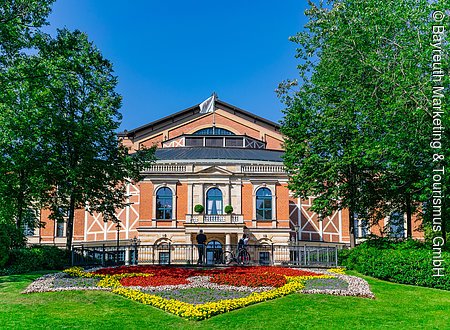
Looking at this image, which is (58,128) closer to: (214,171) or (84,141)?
(84,141)

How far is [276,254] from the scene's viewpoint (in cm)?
3148

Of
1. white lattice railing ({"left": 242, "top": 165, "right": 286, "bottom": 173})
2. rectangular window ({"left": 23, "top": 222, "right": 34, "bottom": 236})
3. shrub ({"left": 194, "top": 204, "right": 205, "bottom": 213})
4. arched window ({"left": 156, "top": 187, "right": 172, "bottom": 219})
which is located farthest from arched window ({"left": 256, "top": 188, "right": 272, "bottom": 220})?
rectangular window ({"left": 23, "top": 222, "right": 34, "bottom": 236})

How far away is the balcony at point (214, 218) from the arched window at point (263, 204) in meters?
2.45

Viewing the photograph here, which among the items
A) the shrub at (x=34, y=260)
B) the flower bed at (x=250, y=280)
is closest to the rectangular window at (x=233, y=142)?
the shrub at (x=34, y=260)

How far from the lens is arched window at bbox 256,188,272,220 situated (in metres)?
38.0

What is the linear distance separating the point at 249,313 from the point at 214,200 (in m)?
26.6

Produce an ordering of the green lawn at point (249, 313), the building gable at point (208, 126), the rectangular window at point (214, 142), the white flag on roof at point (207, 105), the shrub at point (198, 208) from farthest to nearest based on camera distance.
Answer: the building gable at point (208, 126)
the white flag on roof at point (207, 105)
the rectangular window at point (214, 142)
the shrub at point (198, 208)
the green lawn at point (249, 313)

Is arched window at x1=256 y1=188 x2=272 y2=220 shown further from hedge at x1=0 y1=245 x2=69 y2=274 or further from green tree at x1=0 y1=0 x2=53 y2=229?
hedge at x1=0 y1=245 x2=69 y2=274

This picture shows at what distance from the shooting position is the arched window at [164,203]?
37.9m

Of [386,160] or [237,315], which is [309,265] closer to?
[386,160]

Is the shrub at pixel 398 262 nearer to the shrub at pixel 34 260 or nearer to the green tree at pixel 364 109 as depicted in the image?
the green tree at pixel 364 109

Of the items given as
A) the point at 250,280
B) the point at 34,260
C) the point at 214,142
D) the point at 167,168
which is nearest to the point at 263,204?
the point at 167,168

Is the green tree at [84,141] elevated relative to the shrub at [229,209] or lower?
elevated

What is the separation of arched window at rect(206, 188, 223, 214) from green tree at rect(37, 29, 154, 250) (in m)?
12.7
